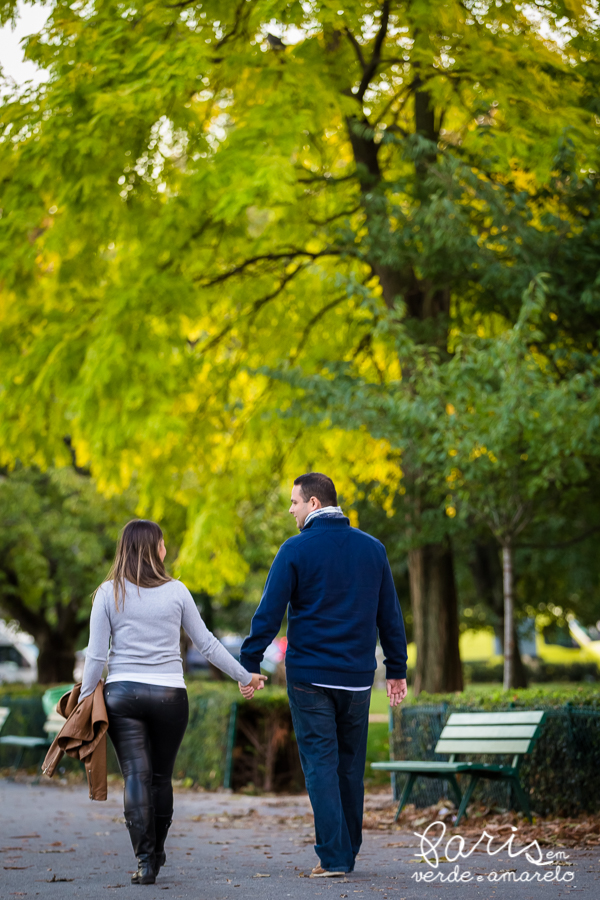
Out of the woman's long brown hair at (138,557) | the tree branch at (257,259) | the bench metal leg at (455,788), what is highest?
the tree branch at (257,259)

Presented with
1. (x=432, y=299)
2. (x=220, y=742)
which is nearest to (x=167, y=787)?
(x=220, y=742)

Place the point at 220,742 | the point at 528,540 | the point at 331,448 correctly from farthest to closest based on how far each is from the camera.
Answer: the point at 528,540
the point at 331,448
the point at 220,742

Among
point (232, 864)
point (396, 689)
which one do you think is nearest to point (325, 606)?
point (396, 689)

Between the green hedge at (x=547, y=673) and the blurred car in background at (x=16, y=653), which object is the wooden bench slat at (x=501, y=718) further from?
the blurred car in background at (x=16, y=653)

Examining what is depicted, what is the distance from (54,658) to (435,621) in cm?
1388

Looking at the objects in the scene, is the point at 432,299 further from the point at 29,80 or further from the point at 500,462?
the point at 29,80

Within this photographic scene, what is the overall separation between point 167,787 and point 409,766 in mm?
2865

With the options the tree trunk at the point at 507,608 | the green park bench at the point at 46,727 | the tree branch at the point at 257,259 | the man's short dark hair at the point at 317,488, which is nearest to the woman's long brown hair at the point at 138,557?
the man's short dark hair at the point at 317,488

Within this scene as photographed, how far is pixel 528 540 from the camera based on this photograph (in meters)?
16.7

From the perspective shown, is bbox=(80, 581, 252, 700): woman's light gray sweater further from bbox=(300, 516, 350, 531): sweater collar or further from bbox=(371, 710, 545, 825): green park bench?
bbox=(371, 710, 545, 825): green park bench

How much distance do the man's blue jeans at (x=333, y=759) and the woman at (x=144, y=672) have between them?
0.35 meters

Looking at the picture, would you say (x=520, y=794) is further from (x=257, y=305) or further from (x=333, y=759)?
(x=257, y=305)

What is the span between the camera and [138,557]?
17.8 ft

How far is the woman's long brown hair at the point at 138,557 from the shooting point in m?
5.41
